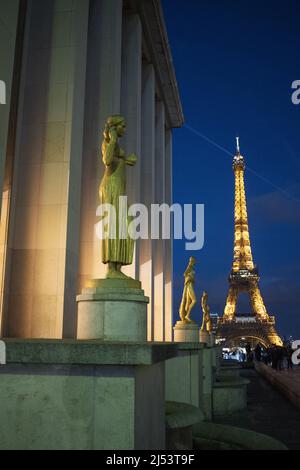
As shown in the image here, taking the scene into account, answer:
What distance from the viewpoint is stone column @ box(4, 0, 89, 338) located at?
1064 cm

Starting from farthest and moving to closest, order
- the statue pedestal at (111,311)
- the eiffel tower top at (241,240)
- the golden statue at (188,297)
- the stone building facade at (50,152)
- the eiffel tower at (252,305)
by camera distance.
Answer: the eiffel tower top at (241,240), the eiffel tower at (252,305), the golden statue at (188,297), the stone building facade at (50,152), the statue pedestal at (111,311)

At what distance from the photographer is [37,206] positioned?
11.2m

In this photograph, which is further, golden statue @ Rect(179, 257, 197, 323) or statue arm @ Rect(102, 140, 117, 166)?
golden statue @ Rect(179, 257, 197, 323)

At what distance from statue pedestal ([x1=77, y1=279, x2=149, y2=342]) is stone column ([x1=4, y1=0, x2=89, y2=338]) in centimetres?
327

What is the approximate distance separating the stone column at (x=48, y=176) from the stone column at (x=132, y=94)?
21.5ft

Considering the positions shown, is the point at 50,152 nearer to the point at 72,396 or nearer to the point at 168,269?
the point at 72,396

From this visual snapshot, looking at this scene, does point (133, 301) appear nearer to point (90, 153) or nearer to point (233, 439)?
point (233, 439)

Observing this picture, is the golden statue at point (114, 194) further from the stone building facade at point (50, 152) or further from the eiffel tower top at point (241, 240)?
the eiffel tower top at point (241, 240)

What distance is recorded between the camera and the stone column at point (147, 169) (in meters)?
21.8

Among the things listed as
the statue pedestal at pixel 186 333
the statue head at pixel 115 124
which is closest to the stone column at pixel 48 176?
the statue head at pixel 115 124

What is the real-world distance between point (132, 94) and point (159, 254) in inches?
406

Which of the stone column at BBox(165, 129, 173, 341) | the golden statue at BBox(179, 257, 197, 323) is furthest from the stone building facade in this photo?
the stone column at BBox(165, 129, 173, 341)

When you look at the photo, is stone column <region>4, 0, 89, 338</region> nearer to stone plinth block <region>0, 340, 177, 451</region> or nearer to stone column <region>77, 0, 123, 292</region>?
stone column <region>77, 0, 123, 292</region>
